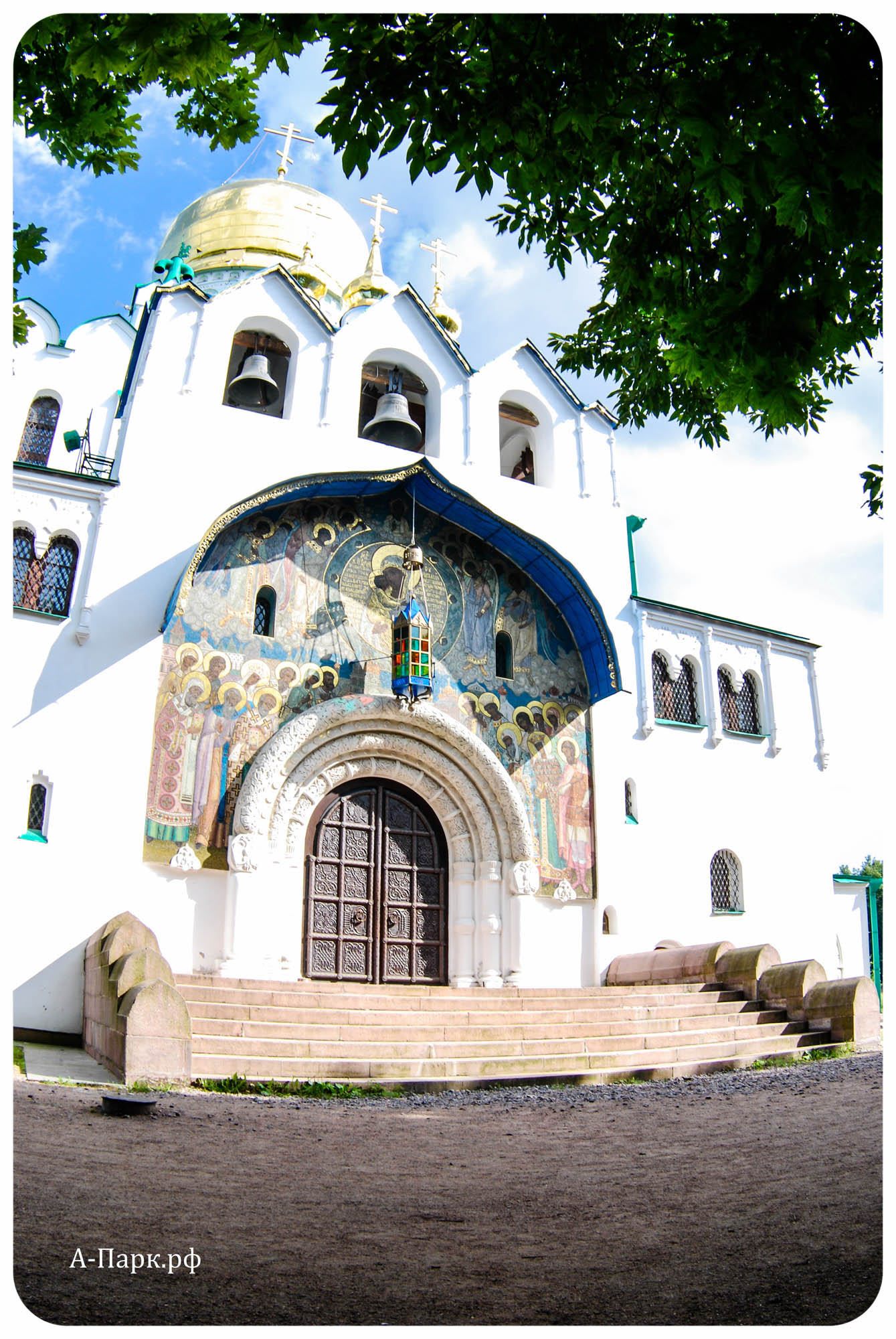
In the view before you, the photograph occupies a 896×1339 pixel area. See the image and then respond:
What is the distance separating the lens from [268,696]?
1176cm

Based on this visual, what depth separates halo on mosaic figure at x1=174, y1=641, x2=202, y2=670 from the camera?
11.3m

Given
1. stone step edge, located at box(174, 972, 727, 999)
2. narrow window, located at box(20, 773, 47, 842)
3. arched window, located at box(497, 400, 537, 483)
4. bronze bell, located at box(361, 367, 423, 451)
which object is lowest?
stone step edge, located at box(174, 972, 727, 999)

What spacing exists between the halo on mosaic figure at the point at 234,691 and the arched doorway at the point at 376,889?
1.60 meters

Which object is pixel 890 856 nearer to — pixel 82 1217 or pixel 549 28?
pixel 82 1217

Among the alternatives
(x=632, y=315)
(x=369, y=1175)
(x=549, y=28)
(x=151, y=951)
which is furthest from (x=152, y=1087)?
(x=549, y=28)

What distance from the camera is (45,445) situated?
1470cm

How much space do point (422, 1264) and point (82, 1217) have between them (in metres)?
1.29

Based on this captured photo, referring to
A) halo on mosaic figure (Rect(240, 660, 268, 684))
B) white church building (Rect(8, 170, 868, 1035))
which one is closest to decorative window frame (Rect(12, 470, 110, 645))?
white church building (Rect(8, 170, 868, 1035))

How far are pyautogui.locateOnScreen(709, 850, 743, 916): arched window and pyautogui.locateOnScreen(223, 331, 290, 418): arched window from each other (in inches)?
332

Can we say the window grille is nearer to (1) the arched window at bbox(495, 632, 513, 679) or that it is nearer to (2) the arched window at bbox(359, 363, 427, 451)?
(1) the arched window at bbox(495, 632, 513, 679)

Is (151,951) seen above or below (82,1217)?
above

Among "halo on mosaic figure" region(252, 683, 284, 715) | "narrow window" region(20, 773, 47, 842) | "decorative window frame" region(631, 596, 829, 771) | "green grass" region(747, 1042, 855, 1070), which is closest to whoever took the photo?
"green grass" region(747, 1042, 855, 1070)

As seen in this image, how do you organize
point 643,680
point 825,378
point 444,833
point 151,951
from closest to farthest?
1. point 825,378
2. point 151,951
3. point 444,833
4. point 643,680

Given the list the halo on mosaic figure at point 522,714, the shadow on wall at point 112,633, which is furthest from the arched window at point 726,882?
the shadow on wall at point 112,633
